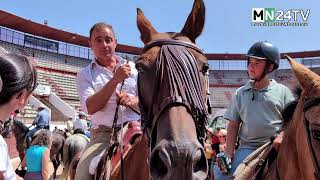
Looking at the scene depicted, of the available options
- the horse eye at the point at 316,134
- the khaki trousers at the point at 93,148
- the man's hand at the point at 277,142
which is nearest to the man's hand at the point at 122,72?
the khaki trousers at the point at 93,148

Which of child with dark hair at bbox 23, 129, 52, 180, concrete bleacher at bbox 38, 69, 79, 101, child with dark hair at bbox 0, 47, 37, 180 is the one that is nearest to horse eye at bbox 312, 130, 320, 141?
child with dark hair at bbox 0, 47, 37, 180

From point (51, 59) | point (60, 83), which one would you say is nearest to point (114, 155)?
point (60, 83)

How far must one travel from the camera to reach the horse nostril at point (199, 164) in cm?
162

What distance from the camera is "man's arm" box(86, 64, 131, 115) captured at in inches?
97.7

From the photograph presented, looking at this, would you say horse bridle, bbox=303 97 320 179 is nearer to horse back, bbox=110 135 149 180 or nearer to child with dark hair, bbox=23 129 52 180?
horse back, bbox=110 135 149 180

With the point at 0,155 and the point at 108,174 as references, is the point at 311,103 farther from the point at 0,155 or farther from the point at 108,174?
the point at 0,155

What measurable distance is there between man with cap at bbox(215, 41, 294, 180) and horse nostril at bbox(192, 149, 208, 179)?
1.89m

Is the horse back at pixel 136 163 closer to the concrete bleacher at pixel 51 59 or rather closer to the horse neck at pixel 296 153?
the horse neck at pixel 296 153

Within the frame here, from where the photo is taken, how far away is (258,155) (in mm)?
3264

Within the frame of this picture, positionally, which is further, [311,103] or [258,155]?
[258,155]

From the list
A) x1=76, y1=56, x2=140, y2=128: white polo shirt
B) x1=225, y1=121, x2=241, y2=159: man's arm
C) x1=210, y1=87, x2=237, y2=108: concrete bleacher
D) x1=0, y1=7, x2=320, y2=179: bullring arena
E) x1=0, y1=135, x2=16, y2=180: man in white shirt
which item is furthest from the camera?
x1=210, y1=87, x2=237, y2=108: concrete bleacher

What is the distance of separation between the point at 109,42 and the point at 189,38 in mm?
943

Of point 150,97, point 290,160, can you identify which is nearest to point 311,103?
point 290,160

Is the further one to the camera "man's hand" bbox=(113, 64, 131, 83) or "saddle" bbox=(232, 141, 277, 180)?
"saddle" bbox=(232, 141, 277, 180)
